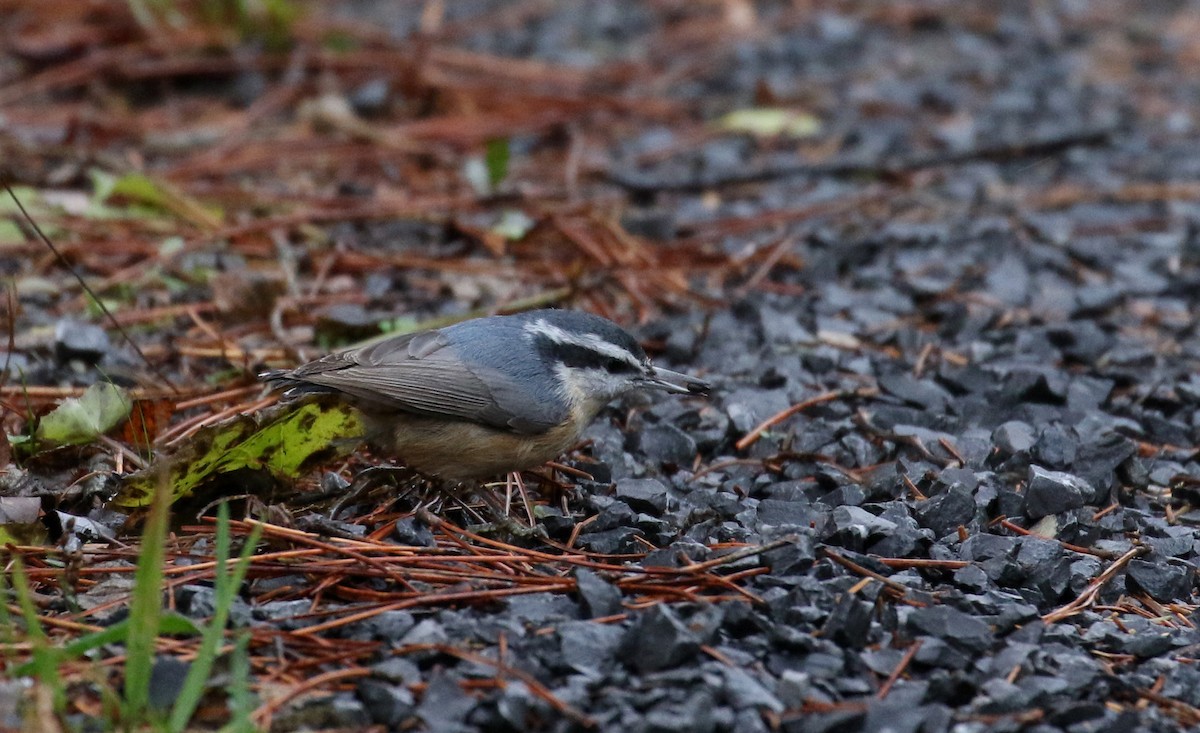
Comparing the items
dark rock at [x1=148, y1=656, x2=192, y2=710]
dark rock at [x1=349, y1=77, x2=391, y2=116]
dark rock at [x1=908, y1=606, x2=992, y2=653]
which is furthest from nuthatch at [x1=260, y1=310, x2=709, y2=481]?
dark rock at [x1=349, y1=77, x2=391, y2=116]

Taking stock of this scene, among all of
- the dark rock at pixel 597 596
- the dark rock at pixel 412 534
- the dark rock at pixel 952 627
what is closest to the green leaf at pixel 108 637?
the dark rock at pixel 412 534

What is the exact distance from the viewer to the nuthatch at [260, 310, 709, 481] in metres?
3.90

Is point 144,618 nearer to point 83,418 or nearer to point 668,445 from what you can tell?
point 83,418

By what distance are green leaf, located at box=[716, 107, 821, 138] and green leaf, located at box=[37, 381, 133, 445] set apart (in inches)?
183

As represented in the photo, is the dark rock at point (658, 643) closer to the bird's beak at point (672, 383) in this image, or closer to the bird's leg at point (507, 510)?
the bird's leg at point (507, 510)

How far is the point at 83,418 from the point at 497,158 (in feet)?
9.40

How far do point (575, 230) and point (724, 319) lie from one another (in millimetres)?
928

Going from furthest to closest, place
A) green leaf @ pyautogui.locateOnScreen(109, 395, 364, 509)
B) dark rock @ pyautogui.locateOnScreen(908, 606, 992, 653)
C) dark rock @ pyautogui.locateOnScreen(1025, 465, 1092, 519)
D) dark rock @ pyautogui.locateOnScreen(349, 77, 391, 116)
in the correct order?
dark rock @ pyautogui.locateOnScreen(349, 77, 391, 116) → dark rock @ pyautogui.locateOnScreen(1025, 465, 1092, 519) → green leaf @ pyautogui.locateOnScreen(109, 395, 364, 509) → dark rock @ pyautogui.locateOnScreen(908, 606, 992, 653)

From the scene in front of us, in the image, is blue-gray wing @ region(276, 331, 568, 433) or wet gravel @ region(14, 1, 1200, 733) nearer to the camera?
wet gravel @ region(14, 1, 1200, 733)

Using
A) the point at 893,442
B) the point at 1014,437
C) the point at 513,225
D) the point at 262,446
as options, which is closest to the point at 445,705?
the point at 262,446

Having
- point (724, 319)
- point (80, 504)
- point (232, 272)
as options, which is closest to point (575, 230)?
point (724, 319)

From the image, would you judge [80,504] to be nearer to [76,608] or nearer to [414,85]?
[76,608]

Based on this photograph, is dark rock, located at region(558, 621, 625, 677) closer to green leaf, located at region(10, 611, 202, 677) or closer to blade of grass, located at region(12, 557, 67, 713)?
green leaf, located at region(10, 611, 202, 677)

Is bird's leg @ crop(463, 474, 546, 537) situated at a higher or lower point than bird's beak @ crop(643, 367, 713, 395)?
lower
